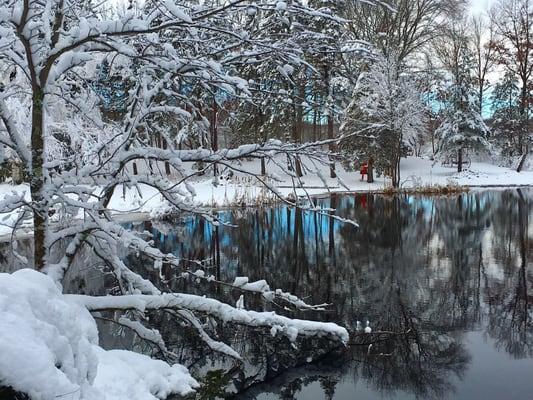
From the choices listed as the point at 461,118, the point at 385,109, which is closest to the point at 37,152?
the point at 385,109

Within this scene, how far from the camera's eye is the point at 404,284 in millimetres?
8047

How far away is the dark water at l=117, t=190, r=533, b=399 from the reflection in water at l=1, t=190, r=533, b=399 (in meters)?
0.02

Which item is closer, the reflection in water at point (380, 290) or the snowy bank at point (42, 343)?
the snowy bank at point (42, 343)

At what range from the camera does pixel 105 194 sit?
139 inches

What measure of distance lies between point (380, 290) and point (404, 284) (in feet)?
1.86

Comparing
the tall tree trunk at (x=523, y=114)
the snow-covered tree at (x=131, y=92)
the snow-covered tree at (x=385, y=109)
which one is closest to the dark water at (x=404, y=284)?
the snow-covered tree at (x=131, y=92)

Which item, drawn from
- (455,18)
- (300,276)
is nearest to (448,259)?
(300,276)

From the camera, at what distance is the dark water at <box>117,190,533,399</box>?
4.76 metres

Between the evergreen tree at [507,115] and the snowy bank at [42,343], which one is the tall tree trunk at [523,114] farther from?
the snowy bank at [42,343]

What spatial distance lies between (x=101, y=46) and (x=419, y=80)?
2872cm

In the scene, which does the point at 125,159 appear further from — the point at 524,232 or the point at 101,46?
the point at 524,232

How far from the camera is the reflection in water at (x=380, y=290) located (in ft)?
15.9

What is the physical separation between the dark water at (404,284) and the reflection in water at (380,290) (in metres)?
0.02

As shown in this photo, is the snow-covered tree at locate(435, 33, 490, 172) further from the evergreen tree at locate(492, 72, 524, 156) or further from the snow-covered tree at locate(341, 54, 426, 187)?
the snow-covered tree at locate(341, 54, 426, 187)
